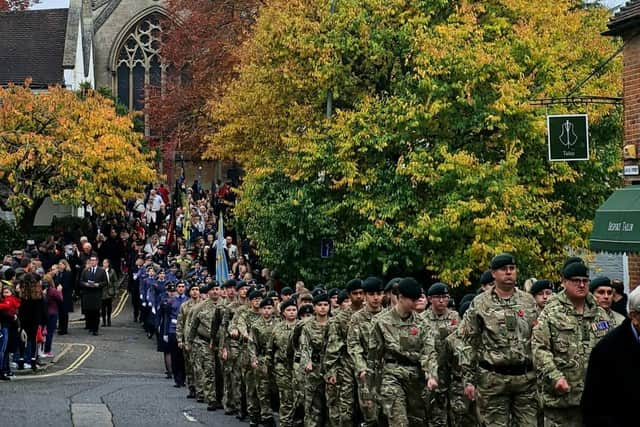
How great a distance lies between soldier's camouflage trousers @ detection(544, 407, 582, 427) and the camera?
11.0 m

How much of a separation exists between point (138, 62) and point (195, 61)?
56.9 feet

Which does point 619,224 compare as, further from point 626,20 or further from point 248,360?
point 248,360

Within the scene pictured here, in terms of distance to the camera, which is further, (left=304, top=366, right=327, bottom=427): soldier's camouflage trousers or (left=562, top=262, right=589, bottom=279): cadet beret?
(left=304, top=366, right=327, bottom=427): soldier's camouflage trousers

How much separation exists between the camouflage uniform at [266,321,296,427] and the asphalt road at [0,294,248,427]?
43.7 inches

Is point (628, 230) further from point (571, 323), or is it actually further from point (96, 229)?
point (96, 229)

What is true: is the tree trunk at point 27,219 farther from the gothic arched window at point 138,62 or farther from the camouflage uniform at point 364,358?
the camouflage uniform at point 364,358

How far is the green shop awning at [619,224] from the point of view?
19469 millimetres

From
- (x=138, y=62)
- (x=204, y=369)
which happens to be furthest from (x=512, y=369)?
(x=138, y=62)

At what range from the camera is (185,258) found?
34.7 meters

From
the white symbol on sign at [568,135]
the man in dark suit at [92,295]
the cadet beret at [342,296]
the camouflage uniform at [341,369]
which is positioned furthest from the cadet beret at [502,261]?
the man in dark suit at [92,295]

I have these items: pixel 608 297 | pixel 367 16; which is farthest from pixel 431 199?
pixel 608 297

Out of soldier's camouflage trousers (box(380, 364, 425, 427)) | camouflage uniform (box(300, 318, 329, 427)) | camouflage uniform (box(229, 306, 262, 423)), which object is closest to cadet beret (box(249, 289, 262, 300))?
camouflage uniform (box(229, 306, 262, 423))

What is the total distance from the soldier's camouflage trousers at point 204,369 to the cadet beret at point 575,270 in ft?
34.1

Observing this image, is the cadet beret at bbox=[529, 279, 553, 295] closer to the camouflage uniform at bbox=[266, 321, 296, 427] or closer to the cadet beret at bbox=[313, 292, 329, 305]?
the cadet beret at bbox=[313, 292, 329, 305]
